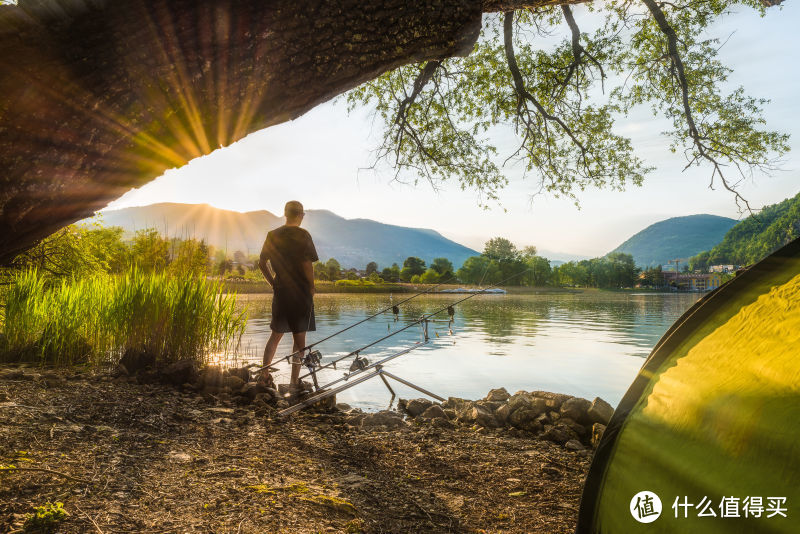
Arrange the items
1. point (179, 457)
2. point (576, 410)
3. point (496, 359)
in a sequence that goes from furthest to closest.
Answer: point (496, 359)
point (576, 410)
point (179, 457)

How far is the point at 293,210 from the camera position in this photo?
5.46m

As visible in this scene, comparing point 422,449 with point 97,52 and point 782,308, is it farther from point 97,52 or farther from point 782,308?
point 97,52

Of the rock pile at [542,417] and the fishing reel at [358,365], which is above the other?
the fishing reel at [358,365]

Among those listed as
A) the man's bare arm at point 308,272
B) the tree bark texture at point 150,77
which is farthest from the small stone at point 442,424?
the tree bark texture at point 150,77

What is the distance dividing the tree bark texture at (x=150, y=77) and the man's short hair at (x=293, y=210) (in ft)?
10.8

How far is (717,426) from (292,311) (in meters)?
4.74

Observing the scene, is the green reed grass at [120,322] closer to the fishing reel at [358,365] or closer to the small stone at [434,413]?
the fishing reel at [358,365]

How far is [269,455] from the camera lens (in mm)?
2992

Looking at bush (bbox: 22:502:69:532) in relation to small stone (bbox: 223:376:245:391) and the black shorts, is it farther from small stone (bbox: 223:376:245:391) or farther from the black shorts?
the black shorts

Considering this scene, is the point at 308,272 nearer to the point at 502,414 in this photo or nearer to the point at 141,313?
the point at 141,313

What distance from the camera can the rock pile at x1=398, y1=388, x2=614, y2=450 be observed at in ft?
12.9

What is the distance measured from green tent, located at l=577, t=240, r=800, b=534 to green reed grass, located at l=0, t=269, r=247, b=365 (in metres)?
4.86

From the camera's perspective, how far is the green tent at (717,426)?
1.16 m

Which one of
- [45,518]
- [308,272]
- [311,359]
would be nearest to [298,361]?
[311,359]
